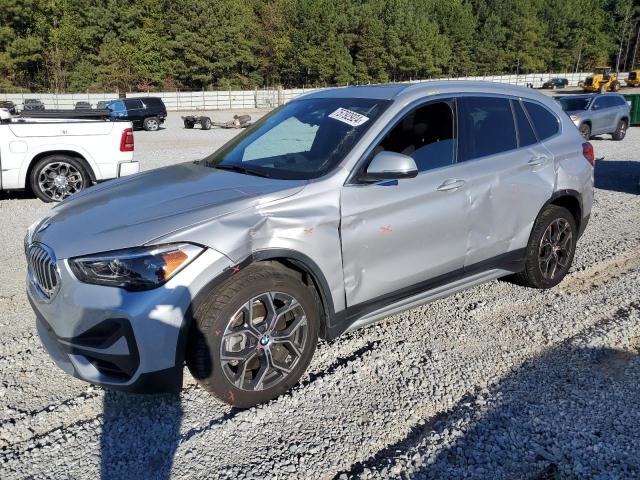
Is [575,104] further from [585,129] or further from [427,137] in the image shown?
[427,137]

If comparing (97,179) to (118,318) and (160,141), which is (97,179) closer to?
(118,318)

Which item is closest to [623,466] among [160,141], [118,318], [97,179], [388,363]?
[388,363]

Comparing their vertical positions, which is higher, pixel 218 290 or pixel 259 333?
pixel 218 290

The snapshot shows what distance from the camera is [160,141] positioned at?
2062 centimetres

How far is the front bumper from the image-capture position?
2646mm

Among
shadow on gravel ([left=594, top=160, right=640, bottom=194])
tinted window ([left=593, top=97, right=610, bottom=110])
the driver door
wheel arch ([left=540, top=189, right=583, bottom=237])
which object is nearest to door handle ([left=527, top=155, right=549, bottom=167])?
wheel arch ([left=540, top=189, right=583, bottom=237])

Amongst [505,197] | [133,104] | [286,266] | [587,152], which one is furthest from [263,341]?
[133,104]

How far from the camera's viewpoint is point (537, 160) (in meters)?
4.39

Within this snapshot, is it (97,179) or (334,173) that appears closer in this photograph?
(334,173)

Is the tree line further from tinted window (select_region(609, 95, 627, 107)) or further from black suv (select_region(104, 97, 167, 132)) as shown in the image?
tinted window (select_region(609, 95, 627, 107))

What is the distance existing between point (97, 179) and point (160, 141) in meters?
12.4

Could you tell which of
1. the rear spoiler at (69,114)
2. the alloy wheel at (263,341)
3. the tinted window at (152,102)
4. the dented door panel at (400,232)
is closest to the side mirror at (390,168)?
the dented door panel at (400,232)

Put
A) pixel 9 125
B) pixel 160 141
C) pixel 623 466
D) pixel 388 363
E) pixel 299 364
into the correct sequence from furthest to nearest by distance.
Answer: pixel 160 141
pixel 9 125
pixel 388 363
pixel 299 364
pixel 623 466

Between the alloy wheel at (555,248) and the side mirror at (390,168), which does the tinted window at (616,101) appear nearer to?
the alloy wheel at (555,248)
